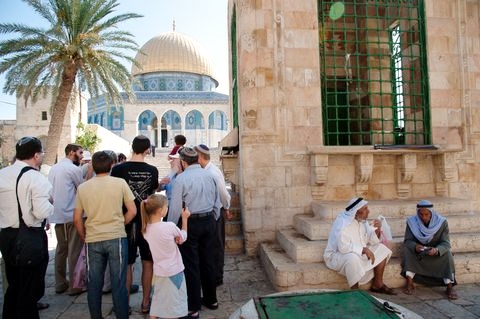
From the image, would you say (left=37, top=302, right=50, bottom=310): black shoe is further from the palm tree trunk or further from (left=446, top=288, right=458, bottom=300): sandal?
the palm tree trunk

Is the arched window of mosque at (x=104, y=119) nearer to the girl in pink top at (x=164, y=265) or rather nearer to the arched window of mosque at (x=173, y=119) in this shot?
the arched window of mosque at (x=173, y=119)

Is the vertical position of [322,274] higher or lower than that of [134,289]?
higher

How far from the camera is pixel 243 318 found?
245 centimetres

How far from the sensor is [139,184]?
3564 millimetres

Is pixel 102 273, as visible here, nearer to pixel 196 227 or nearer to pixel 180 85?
pixel 196 227

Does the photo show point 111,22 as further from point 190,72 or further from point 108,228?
point 190,72

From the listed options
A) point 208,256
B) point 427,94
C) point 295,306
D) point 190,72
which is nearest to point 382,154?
point 427,94

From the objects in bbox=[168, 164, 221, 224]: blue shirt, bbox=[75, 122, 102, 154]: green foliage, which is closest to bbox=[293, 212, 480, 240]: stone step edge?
bbox=[168, 164, 221, 224]: blue shirt

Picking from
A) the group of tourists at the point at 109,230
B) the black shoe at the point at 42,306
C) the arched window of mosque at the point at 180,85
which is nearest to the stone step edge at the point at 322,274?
the group of tourists at the point at 109,230

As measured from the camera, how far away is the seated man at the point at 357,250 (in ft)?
12.7

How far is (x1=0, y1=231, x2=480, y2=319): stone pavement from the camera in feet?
11.7

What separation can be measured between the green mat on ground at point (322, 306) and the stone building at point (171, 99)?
38044 millimetres

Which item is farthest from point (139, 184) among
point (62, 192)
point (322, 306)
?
point (322, 306)

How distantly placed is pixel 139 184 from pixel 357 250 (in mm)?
2481
